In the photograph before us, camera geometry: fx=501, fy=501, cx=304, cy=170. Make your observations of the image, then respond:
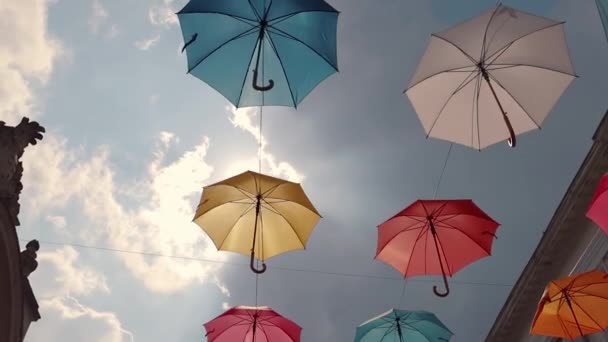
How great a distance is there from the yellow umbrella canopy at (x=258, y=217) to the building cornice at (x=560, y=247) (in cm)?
1180

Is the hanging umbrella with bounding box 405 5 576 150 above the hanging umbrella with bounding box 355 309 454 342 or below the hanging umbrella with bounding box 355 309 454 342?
above

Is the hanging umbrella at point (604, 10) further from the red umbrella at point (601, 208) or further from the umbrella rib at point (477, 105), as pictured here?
the red umbrella at point (601, 208)

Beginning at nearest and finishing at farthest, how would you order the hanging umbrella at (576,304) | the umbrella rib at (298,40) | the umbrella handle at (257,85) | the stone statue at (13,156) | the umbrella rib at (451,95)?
the stone statue at (13,156) < the umbrella handle at (257,85) < the umbrella rib at (298,40) < the umbrella rib at (451,95) < the hanging umbrella at (576,304)

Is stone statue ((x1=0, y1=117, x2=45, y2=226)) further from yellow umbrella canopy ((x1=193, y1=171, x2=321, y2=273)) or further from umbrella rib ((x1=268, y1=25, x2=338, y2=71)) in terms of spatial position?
umbrella rib ((x1=268, y1=25, x2=338, y2=71))

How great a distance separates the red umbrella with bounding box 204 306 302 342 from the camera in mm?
10773

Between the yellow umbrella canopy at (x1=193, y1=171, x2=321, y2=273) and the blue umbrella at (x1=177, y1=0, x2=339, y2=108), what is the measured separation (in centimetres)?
181

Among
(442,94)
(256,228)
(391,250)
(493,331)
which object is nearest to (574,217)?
(493,331)

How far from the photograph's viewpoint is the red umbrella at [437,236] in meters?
10.5

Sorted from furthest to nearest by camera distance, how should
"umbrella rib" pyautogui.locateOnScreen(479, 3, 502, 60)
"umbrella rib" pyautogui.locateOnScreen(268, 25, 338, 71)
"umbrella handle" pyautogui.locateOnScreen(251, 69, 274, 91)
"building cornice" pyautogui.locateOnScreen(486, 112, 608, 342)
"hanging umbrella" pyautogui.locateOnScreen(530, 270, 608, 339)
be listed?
"building cornice" pyautogui.locateOnScreen(486, 112, 608, 342) < "hanging umbrella" pyautogui.locateOnScreen(530, 270, 608, 339) < "umbrella rib" pyautogui.locateOnScreen(268, 25, 338, 71) < "umbrella handle" pyautogui.locateOnScreen(251, 69, 274, 91) < "umbrella rib" pyautogui.locateOnScreen(479, 3, 502, 60)

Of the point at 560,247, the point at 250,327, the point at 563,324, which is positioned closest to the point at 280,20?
the point at 250,327

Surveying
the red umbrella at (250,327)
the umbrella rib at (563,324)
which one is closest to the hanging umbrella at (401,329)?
the red umbrella at (250,327)

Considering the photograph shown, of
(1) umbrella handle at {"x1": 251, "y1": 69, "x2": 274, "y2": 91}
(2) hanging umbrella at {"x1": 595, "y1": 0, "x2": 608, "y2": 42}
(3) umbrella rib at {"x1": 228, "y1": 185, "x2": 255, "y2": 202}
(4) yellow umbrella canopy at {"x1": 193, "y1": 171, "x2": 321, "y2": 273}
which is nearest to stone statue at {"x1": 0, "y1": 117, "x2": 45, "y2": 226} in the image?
(1) umbrella handle at {"x1": 251, "y1": 69, "x2": 274, "y2": 91}

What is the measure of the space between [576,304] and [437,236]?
340cm

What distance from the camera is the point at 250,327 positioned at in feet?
35.7
